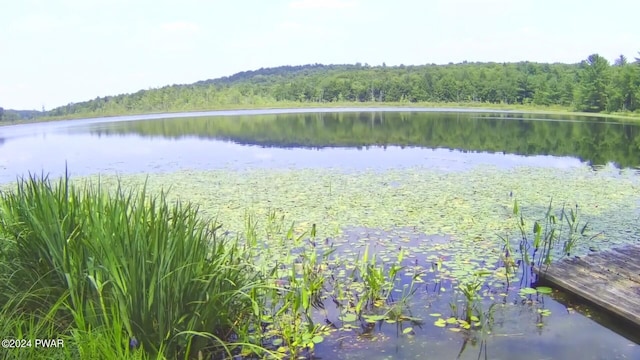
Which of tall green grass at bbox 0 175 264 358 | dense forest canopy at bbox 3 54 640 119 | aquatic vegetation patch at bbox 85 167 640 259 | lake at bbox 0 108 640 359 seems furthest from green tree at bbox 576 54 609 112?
tall green grass at bbox 0 175 264 358

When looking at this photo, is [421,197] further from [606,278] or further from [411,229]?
[606,278]

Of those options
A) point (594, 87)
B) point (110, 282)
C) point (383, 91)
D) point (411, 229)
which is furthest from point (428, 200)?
point (383, 91)

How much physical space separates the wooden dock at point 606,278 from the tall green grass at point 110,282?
327 cm

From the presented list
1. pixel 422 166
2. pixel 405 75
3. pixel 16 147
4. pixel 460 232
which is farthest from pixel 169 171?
pixel 405 75

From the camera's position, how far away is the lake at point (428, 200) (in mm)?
4020

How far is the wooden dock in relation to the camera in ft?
14.2

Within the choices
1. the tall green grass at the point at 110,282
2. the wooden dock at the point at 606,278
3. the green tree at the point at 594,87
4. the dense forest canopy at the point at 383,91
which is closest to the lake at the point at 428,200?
the wooden dock at the point at 606,278

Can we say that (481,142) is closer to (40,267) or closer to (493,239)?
(493,239)

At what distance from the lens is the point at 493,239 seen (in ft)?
21.0

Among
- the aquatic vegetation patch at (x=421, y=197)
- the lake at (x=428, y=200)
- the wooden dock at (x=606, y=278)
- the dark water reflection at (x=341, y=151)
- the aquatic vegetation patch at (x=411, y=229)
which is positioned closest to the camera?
the lake at (x=428, y=200)

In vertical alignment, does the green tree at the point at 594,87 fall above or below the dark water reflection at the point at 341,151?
above

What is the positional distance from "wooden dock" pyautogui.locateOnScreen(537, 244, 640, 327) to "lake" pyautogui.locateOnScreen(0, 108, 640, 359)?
6.0 inches

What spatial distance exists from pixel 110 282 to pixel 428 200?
21.8 feet

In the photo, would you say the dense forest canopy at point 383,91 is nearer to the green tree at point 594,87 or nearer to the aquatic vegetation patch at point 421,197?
the green tree at point 594,87
